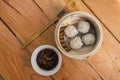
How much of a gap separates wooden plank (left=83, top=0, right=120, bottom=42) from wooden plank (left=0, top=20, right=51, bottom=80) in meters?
0.29

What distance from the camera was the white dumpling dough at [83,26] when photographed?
1.09 meters

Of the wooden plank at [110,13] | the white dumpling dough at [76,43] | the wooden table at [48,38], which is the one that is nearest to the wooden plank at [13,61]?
the wooden table at [48,38]

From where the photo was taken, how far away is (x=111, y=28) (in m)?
1.15

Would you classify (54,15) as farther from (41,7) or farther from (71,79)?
(71,79)

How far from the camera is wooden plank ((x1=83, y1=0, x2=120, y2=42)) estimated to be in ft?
3.76

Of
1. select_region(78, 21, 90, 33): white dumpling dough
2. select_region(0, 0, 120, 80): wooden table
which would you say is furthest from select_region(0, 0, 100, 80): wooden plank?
select_region(78, 21, 90, 33): white dumpling dough

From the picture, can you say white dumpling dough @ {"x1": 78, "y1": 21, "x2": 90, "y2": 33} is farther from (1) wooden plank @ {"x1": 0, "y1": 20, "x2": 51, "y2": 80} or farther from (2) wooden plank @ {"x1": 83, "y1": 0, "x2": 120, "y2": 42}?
(1) wooden plank @ {"x1": 0, "y1": 20, "x2": 51, "y2": 80}

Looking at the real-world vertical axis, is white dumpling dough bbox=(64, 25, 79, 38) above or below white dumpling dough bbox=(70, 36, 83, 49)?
above

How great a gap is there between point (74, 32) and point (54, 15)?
12 centimetres

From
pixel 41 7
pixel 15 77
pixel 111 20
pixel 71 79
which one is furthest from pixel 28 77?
pixel 111 20

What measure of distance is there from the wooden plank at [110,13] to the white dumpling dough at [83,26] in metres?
0.08

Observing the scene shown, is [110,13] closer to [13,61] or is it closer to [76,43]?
[76,43]

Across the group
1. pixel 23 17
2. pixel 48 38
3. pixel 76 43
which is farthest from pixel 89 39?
pixel 23 17

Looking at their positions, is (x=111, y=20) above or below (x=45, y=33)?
below
